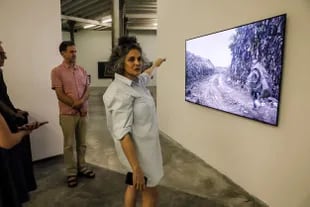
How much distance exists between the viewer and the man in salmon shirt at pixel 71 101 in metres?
2.79

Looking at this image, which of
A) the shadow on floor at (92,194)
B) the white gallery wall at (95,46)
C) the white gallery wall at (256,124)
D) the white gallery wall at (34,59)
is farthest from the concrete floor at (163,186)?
the white gallery wall at (95,46)

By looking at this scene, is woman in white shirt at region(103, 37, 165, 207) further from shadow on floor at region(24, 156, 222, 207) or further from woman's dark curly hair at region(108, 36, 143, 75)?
shadow on floor at region(24, 156, 222, 207)

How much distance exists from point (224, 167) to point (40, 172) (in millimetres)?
2227

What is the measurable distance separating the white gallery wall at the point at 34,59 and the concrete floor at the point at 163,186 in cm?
41

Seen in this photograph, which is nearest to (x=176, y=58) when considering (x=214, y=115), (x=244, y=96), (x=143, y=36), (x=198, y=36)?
(x=198, y=36)

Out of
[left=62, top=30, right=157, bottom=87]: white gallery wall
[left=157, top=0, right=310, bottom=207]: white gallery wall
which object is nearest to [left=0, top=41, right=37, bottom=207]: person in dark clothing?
[left=157, top=0, right=310, bottom=207]: white gallery wall

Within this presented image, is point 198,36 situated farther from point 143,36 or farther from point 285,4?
point 143,36

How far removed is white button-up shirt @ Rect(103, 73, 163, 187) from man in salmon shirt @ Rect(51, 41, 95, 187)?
121 centimetres

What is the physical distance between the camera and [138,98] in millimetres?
1675

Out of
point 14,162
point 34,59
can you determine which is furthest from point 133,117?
point 34,59

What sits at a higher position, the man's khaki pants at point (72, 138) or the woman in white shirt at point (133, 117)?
the woman in white shirt at point (133, 117)

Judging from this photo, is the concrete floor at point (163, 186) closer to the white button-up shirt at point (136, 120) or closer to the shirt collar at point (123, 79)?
the white button-up shirt at point (136, 120)

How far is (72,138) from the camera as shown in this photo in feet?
9.55

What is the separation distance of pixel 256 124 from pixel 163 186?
118 centimetres
